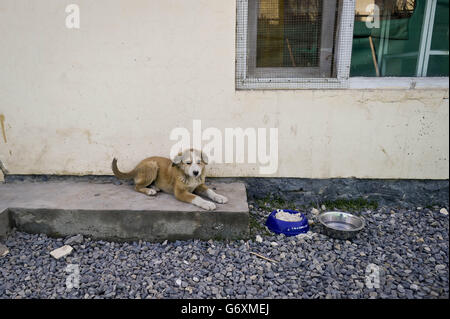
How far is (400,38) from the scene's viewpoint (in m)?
4.06

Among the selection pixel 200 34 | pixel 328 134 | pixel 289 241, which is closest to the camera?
pixel 289 241

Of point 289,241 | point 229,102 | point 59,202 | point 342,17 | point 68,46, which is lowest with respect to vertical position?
point 289,241

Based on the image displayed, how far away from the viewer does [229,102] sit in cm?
406

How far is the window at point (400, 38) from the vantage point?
12.9ft

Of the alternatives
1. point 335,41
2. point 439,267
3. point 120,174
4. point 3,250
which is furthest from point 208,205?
point 335,41

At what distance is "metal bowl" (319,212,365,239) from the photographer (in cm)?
360

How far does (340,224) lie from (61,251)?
3109 mm

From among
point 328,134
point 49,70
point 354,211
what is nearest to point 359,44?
point 328,134

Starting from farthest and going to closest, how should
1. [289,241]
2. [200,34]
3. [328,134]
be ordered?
[328,134] → [200,34] → [289,241]

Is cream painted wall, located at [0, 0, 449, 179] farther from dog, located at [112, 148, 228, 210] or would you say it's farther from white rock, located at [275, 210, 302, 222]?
white rock, located at [275, 210, 302, 222]

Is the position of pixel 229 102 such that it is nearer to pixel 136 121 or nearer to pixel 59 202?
pixel 136 121

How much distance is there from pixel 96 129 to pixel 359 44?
11.3 feet

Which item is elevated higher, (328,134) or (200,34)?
(200,34)

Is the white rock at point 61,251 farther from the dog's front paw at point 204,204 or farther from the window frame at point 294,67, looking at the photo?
the window frame at point 294,67
